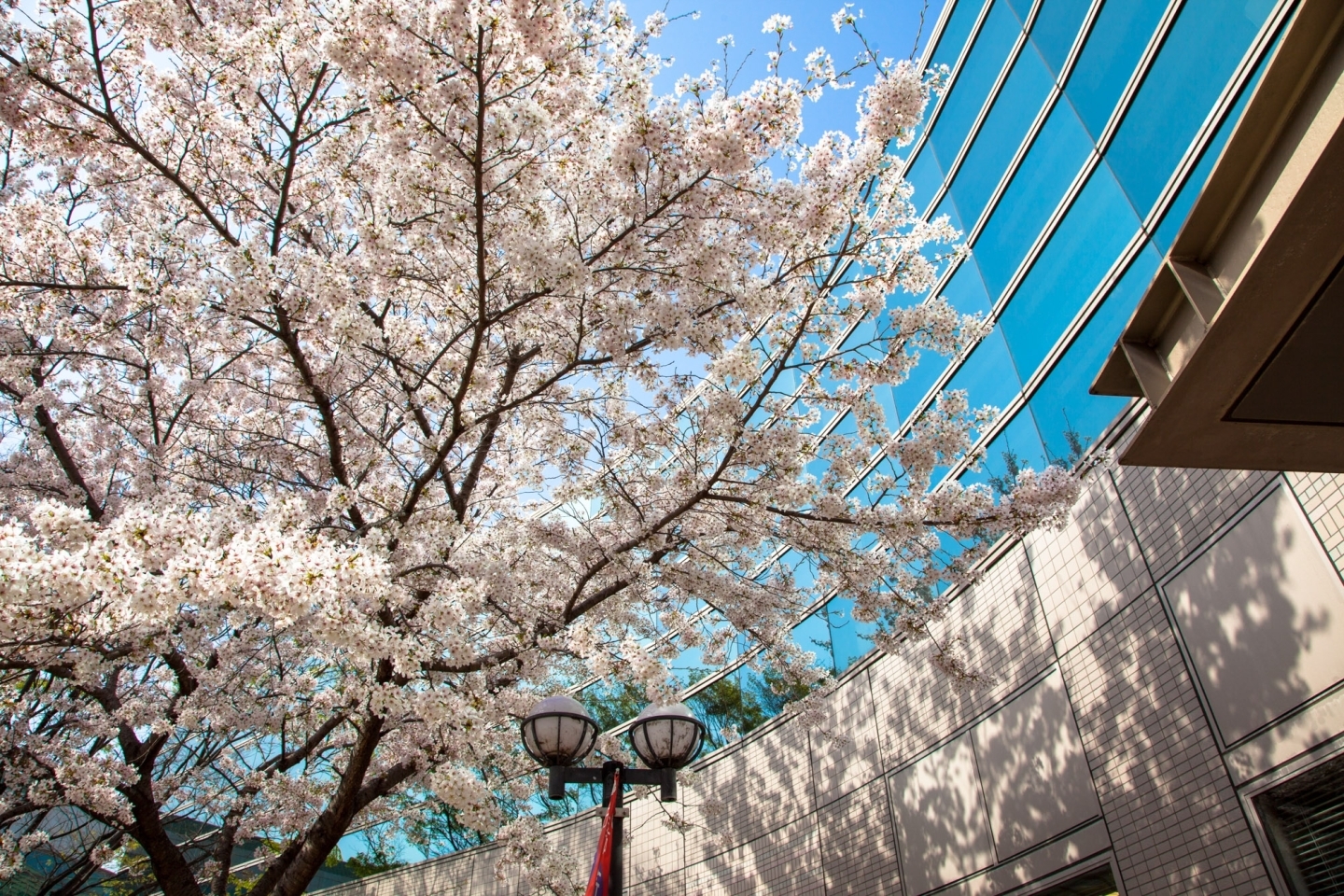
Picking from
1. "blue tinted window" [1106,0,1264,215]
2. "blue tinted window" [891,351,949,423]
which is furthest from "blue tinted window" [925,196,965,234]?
"blue tinted window" [1106,0,1264,215]

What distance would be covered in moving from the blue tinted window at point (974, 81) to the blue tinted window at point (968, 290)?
2.08 meters

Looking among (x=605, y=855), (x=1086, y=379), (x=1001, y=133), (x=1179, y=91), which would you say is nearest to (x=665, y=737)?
(x=605, y=855)

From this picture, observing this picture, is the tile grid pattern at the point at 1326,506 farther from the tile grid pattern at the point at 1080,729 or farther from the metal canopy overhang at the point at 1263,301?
the metal canopy overhang at the point at 1263,301

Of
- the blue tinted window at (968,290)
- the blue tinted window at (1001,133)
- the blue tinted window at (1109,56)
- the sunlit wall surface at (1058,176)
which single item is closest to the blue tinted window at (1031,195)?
the sunlit wall surface at (1058,176)

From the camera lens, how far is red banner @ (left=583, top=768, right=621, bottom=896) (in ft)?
12.4

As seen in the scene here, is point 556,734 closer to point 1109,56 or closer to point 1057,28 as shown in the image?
point 1109,56

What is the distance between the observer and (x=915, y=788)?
8641mm

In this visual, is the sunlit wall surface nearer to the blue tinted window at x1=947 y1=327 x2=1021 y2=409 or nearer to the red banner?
the blue tinted window at x1=947 y1=327 x2=1021 y2=409

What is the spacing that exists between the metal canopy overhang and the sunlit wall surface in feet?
12.8

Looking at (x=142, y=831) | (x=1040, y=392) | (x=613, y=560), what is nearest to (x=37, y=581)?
(x=613, y=560)

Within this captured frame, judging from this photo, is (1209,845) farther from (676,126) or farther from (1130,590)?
(676,126)

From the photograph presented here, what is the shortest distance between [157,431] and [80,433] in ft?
8.18

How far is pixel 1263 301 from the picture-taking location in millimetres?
3102

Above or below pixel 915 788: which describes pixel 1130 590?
above
